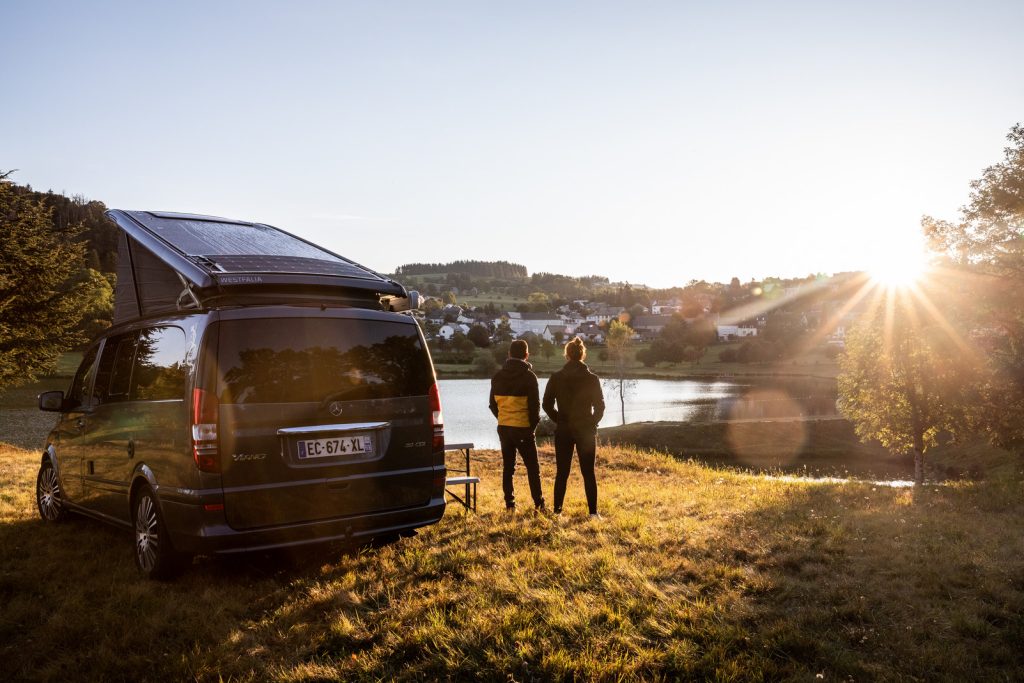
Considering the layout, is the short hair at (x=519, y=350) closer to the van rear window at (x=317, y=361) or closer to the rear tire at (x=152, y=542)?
the van rear window at (x=317, y=361)

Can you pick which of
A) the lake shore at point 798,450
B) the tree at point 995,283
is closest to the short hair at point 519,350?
the tree at point 995,283

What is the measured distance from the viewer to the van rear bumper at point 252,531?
4867 mm

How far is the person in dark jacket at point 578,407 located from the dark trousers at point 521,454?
419mm

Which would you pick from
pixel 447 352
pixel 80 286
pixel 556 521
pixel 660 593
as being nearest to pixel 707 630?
pixel 660 593

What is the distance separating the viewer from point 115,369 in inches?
254

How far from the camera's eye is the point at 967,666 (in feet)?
12.2

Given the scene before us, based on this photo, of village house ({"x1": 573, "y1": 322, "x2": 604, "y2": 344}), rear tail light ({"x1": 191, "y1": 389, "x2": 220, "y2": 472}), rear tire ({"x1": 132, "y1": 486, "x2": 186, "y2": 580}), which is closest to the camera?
rear tail light ({"x1": 191, "y1": 389, "x2": 220, "y2": 472})

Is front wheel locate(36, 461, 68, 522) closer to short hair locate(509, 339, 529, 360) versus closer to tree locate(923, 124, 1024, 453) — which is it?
A: short hair locate(509, 339, 529, 360)

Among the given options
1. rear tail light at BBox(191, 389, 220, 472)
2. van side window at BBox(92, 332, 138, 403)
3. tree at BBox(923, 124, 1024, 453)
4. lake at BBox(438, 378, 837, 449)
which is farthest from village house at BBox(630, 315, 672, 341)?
rear tail light at BBox(191, 389, 220, 472)

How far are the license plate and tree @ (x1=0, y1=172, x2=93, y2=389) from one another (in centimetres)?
1853

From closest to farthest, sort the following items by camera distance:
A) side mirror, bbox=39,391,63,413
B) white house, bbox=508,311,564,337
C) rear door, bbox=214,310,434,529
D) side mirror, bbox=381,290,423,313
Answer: rear door, bbox=214,310,434,529 → side mirror, bbox=381,290,423,313 → side mirror, bbox=39,391,63,413 → white house, bbox=508,311,564,337

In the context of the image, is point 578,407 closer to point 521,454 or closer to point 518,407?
point 518,407

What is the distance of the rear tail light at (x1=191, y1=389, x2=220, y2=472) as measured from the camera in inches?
190

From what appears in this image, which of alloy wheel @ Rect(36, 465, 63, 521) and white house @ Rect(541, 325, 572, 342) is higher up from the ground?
white house @ Rect(541, 325, 572, 342)
